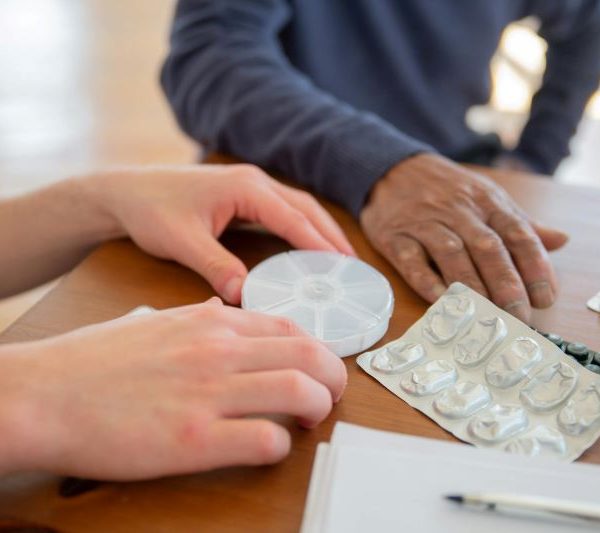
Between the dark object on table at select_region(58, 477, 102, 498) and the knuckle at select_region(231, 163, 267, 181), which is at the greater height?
the knuckle at select_region(231, 163, 267, 181)

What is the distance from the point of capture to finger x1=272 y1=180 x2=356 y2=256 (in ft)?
1.97

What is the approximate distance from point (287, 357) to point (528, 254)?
27 centimetres

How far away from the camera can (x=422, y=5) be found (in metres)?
0.95

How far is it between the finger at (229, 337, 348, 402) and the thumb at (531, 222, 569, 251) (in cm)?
28

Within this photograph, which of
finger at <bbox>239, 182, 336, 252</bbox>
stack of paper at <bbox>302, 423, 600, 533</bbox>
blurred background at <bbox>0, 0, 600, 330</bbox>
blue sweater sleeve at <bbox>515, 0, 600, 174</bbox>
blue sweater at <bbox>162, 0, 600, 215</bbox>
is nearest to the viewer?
stack of paper at <bbox>302, 423, 600, 533</bbox>

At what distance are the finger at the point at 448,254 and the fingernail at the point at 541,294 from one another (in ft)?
0.14

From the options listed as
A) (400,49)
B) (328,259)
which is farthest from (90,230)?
(400,49)

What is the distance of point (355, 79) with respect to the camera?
3.22 ft

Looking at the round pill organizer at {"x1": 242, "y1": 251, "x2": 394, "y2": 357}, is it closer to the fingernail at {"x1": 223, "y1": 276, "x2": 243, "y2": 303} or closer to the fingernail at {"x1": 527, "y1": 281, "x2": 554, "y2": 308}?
the fingernail at {"x1": 223, "y1": 276, "x2": 243, "y2": 303}

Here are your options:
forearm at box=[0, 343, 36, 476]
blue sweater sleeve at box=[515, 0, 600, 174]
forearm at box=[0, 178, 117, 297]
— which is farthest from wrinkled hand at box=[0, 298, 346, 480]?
blue sweater sleeve at box=[515, 0, 600, 174]

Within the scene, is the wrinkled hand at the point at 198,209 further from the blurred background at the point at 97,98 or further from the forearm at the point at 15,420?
the blurred background at the point at 97,98

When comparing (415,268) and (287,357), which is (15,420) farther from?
(415,268)

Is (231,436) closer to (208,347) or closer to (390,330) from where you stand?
(208,347)

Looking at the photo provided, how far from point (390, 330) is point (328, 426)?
114 millimetres
